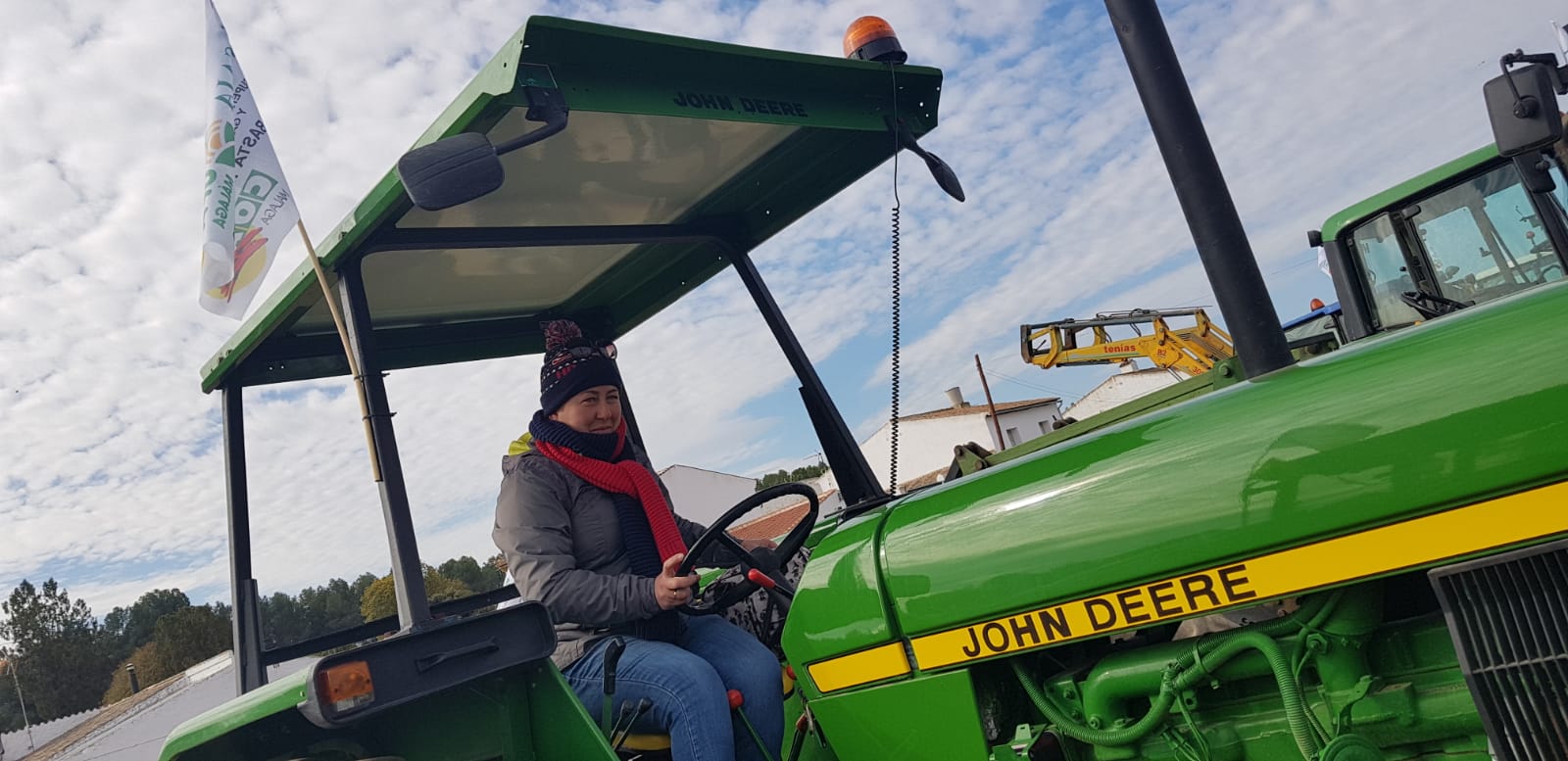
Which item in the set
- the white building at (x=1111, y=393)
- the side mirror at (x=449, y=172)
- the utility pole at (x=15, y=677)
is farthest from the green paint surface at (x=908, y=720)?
the utility pole at (x=15, y=677)

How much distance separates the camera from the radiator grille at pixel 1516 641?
150cm

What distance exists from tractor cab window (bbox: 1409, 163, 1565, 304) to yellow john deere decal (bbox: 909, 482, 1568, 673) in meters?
4.44

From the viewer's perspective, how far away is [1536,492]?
1.49 m

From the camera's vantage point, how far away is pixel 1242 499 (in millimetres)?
1749

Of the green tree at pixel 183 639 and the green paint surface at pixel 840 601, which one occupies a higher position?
the green tree at pixel 183 639

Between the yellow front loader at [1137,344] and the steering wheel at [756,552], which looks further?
the yellow front loader at [1137,344]

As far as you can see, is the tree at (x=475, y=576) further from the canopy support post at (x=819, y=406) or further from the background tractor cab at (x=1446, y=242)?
the background tractor cab at (x=1446, y=242)

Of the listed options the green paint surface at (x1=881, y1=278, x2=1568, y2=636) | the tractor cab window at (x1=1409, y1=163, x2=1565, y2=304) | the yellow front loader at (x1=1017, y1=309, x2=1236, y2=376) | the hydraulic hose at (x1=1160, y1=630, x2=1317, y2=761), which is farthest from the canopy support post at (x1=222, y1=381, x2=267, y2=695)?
the yellow front loader at (x1=1017, y1=309, x2=1236, y2=376)

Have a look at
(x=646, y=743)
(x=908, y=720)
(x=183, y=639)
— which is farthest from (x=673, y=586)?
(x=183, y=639)

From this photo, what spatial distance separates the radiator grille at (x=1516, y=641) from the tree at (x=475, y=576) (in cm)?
300

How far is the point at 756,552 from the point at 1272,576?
1.43 meters

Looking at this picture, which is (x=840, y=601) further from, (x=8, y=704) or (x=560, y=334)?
(x=8, y=704)

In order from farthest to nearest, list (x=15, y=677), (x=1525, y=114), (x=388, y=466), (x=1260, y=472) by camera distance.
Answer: (x=15, y=677), (x=1525, y=114), (x=388, y=466), (x=1260, y=472)

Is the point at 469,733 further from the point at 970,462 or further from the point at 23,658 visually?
the point at 23,658
